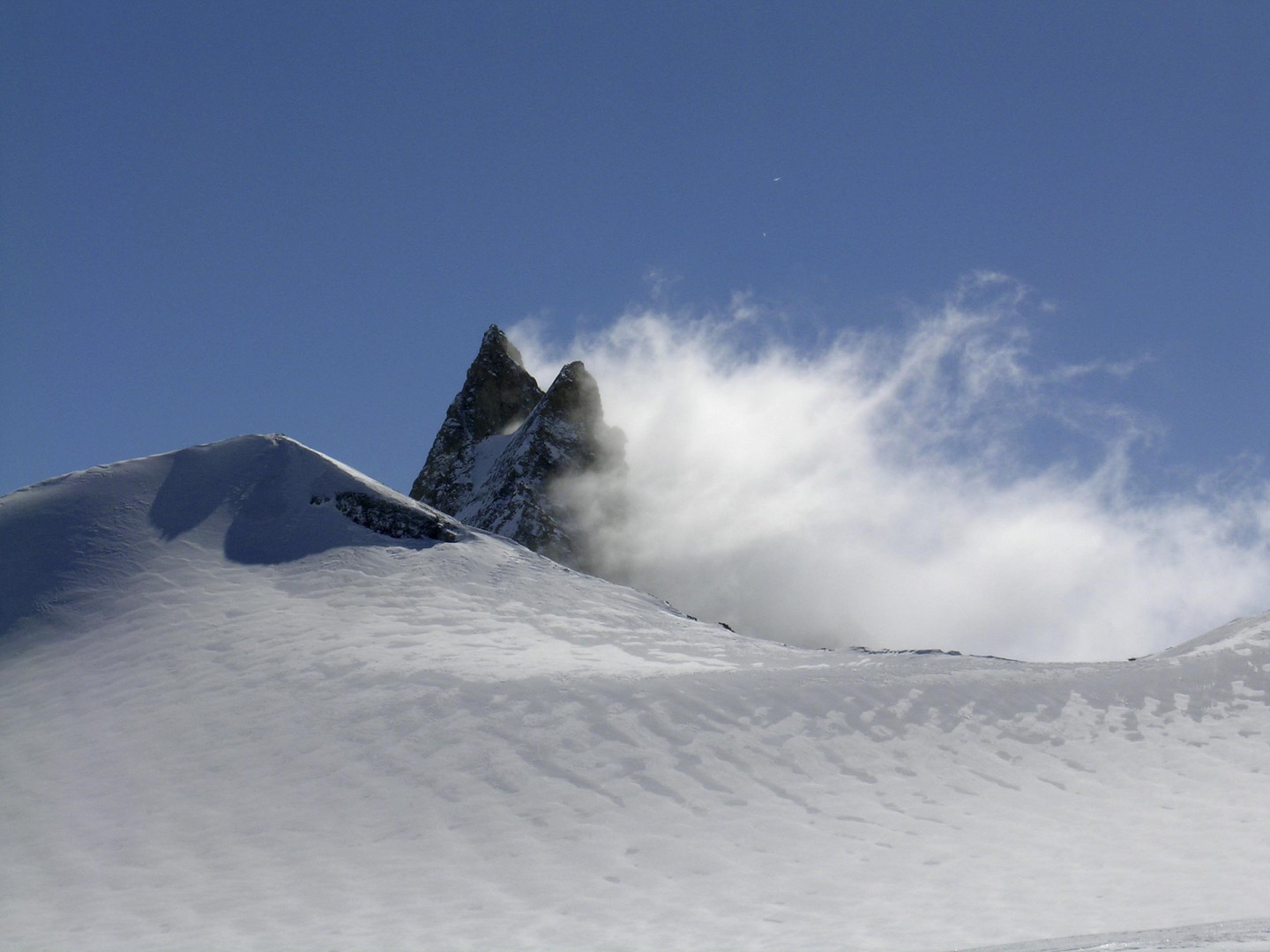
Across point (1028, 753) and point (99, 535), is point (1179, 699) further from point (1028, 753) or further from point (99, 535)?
point (99, 535)

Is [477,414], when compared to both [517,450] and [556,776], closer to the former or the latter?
[517,450]

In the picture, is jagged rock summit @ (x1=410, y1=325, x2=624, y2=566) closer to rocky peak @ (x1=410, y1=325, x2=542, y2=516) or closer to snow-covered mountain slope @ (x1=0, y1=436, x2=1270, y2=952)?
rocky peak @ (x1=410, y1=325, x2=542, y2=516)

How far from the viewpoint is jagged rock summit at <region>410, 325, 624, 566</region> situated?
7494 centimetres

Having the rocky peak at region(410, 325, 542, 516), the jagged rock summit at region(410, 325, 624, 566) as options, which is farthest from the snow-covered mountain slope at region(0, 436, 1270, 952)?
the rocky peak at region(410, 325, 542, 516)

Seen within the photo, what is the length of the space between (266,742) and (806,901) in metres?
6.95

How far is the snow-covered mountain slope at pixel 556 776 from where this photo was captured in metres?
8.29

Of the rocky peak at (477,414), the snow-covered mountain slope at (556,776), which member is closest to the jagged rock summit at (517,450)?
the rocky peak at (477,414)

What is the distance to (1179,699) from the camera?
45.7 ft

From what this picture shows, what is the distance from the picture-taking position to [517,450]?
79.3 meters

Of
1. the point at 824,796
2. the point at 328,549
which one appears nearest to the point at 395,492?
the point at 328,549

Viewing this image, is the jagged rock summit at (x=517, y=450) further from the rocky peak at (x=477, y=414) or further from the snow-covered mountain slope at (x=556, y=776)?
the snow-covered mountain slope at (x=556, y=776)

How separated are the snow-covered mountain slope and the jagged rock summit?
5324 centimetres

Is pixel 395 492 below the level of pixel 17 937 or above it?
above

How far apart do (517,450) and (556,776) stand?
6881 centimetres
